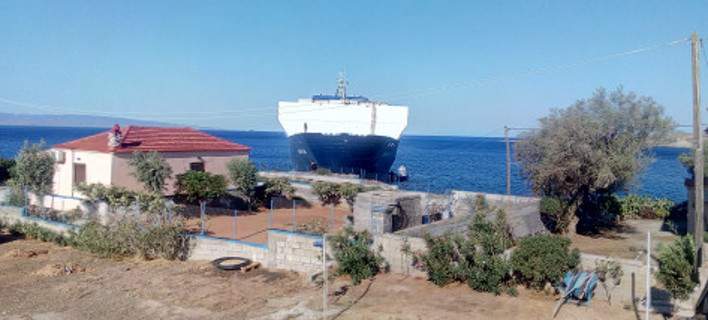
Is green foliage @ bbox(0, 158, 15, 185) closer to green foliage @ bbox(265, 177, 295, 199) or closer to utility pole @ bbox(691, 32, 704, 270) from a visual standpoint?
green foliage @ bbox(265, 177, 295, 199)

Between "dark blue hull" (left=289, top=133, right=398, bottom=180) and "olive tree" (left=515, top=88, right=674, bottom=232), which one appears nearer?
"olive tree" (left=515, top=88, right=674, bottom=232)

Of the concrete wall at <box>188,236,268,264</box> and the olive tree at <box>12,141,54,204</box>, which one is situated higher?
the olive tree at <box>12,141,54,204</box>

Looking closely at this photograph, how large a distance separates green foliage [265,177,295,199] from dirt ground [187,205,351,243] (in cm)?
104

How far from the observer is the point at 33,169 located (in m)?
A: 24.5

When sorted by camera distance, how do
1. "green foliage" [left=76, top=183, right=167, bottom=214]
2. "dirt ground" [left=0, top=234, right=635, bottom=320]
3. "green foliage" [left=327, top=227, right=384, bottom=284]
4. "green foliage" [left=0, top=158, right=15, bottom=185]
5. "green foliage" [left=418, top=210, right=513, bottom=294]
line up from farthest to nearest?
"green foliage" [left=0, top=158, right=15, bottom=185] < "green foliage" [left=76, top=183, right=167, bottom=214] < "green foliage" [left=327, top=227, right=384, bottom=284] < "green foliage" [left=418, top=210, right=513, bottom=294] < "dirt ground" [left=0, top=234, right=635, bottom=320]

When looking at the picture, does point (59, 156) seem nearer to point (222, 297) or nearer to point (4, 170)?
point (4, 170)

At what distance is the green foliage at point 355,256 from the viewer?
49.7 feet

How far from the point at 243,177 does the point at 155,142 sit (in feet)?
14.5

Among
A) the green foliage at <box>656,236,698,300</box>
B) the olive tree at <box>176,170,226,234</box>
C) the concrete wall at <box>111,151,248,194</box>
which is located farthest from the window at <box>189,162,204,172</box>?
the green foliage at <box>656,236,698,300</box>

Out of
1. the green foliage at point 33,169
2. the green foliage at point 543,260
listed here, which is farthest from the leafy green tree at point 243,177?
the green foliage at point 543,260

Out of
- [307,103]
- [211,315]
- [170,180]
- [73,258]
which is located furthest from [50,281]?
[307,103]

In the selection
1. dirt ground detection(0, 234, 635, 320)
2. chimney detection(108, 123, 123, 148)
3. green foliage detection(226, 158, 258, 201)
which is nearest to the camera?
dirt ground detection(0, 234, 635, 320)

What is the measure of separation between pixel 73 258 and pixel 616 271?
15.9 m

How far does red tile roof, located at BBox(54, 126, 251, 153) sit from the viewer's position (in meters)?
25.6
